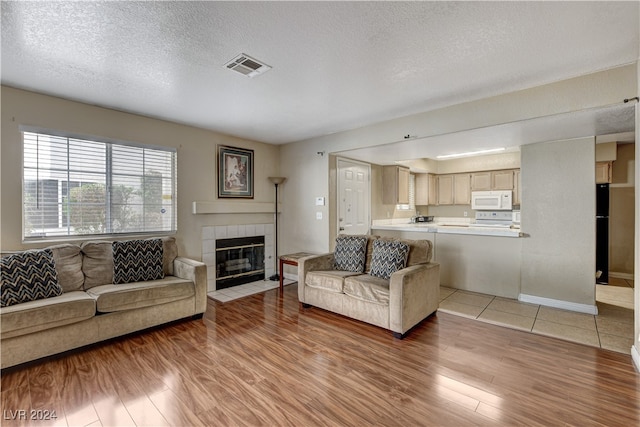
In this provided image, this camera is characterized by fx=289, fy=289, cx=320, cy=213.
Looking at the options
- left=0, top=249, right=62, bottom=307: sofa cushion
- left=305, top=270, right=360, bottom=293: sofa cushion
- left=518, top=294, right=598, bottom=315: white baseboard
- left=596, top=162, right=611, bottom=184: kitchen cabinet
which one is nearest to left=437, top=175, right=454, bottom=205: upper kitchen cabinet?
left=596, top=162, right=611, bottom=184: kitchen cabinet

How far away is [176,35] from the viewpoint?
6.54ft

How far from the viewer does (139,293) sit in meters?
2.87

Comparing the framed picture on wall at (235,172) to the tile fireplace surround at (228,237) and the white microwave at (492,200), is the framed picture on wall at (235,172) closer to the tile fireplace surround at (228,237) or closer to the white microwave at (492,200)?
the tile fireplace surround at (228,237)

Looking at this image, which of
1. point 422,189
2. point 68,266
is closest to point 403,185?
point 422,189

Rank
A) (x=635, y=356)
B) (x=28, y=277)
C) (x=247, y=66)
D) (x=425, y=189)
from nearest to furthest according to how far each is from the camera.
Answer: (x=635, y=356) < (x=247, y=66) < (x=28, y=277) < (x=425, y=189)

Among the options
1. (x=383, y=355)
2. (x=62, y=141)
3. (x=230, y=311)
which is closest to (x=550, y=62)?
(x=383, y=355)

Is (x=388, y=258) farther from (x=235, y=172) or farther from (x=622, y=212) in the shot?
(x=622, y=212)

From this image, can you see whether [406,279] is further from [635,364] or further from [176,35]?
[176,35]

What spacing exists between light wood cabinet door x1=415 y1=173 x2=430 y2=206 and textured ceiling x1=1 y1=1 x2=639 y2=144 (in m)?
3.45

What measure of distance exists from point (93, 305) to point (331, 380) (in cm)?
220

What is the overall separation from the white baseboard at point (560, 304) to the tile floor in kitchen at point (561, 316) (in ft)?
0.27

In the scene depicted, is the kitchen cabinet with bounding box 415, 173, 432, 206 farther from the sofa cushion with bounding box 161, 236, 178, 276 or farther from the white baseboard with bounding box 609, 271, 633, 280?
the sofa cushion with bounding box 161, 236, 178, 276

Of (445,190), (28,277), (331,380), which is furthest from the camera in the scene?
(445,190)

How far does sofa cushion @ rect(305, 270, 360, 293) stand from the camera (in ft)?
10.8
